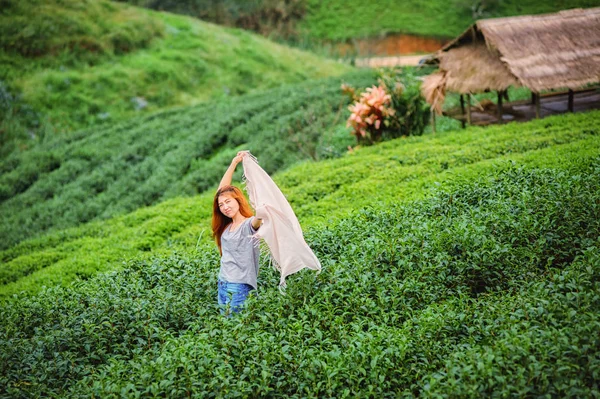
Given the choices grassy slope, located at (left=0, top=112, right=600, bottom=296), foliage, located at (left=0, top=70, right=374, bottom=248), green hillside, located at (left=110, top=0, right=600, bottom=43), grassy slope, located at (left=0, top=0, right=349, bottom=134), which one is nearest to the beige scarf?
grassy slope, located at (left=0, top=112, right=600, bottom=296)

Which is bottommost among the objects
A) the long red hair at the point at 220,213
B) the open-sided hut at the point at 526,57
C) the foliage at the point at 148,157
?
the foliage at the point at 148,157

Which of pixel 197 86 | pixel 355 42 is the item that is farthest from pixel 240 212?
pixel 355 42

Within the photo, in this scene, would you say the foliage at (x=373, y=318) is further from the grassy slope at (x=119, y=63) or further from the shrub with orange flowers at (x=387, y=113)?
the grassy slope at (x=119, y=63)

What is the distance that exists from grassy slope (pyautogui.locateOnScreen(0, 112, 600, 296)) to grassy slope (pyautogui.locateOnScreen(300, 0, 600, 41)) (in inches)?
1033

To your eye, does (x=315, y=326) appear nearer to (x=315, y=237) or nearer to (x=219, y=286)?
(x=219, y=286)

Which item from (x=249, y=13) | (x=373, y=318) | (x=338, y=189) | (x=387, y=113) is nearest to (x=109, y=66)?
(x=387, y=113)

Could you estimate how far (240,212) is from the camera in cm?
611

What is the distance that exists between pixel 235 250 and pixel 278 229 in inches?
20.6

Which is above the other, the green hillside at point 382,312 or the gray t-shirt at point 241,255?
the gray t-shirt at point 241,255

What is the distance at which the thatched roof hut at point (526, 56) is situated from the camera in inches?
484

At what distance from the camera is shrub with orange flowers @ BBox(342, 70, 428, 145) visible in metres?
13.8

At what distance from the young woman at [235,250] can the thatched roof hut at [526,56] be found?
842cm

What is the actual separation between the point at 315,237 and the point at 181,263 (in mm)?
1689

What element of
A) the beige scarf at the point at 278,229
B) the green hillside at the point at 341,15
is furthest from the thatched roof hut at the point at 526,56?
the green hillside at the point at 341,15
